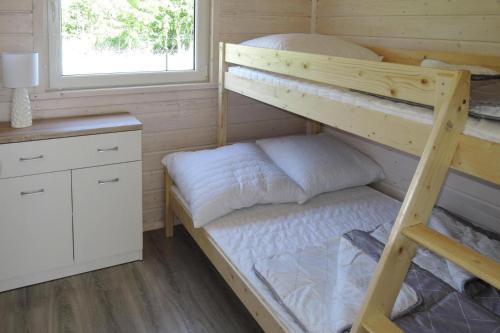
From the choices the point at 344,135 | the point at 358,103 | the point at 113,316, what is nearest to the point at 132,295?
the point at 113,316

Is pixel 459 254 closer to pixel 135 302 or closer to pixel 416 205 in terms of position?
pixel 416 205

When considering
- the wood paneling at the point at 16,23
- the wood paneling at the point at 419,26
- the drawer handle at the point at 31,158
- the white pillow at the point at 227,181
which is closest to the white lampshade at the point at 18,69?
the wood paneling at the point at 16,23

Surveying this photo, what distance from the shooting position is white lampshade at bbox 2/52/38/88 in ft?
7.56

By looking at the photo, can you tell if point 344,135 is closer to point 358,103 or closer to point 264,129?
point 264,129

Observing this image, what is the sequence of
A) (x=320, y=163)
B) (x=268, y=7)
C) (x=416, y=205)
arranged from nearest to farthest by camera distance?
1. (x=416, y=205)
2. (x=320, y=163)
3. (x=268, y=7)

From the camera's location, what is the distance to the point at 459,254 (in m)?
1.21

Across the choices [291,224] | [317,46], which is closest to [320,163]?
[291,224]

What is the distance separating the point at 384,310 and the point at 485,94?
28.2 inches

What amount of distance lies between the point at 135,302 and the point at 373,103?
147cm

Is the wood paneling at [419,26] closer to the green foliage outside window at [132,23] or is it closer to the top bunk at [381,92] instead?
the top bunk at [381,92]

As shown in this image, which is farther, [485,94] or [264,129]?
[264,129]

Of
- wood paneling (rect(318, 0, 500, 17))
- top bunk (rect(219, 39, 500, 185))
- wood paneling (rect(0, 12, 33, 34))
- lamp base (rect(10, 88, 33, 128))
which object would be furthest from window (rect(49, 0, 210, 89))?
wood paneling (rect(318, 0, 500, 17))

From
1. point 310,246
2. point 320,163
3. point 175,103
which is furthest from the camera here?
point 175,103

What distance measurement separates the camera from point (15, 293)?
2434 mm
